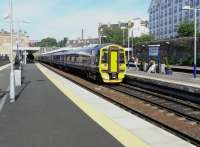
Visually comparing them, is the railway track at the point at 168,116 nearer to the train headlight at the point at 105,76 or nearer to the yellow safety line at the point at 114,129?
the yellow safety line at the point at 114,129

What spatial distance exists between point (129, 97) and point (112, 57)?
799 centimetres

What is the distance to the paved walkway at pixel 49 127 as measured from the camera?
959 cm

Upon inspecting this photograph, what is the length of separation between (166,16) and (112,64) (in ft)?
403

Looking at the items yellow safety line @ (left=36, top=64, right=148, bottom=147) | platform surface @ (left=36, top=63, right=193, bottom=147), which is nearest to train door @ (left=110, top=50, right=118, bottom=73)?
platform surface @ (left=36, top=63, right=193, bottom=147)

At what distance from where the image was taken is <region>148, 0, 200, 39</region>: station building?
438 feet

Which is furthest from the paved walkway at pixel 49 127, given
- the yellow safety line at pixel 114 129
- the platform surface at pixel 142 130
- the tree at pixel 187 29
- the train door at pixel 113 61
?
the tree at pixel 187 29

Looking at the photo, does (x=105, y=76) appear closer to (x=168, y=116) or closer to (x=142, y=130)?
(x=168, y=116)

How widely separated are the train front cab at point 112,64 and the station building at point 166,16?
97.8 metres

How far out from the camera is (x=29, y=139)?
991 cm

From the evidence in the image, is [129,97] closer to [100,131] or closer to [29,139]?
[100,131]

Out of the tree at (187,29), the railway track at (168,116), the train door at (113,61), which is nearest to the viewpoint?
the railway track at (168,116)

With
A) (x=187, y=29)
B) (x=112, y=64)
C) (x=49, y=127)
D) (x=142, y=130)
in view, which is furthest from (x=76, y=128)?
(x=187, y=29)

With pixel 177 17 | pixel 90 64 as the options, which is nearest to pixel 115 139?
pixel 90 64

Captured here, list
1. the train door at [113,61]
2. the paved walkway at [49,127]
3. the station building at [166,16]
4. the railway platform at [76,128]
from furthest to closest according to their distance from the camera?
1. the station building at [166,16]
2. the train door at [113,61]
3. the railway platform at [76,128]
4. the paved walkway at [49,127]
